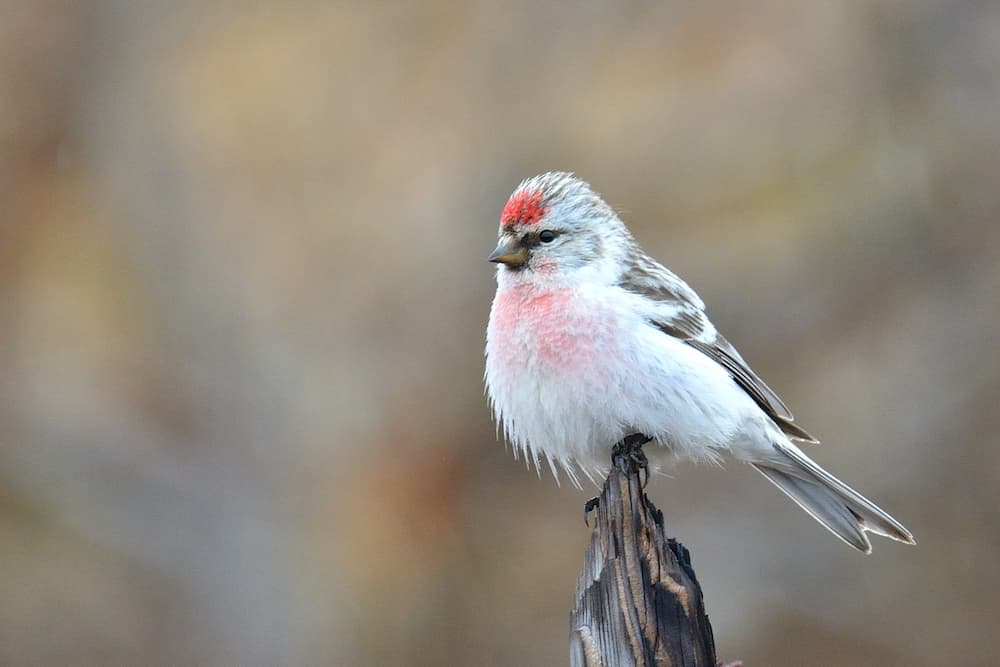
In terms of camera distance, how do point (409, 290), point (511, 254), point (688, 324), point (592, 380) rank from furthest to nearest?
point (409, 290) < point (688, 324) < point (511, 254) < point (592, 380)

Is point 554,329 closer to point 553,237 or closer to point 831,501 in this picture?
point 553,237

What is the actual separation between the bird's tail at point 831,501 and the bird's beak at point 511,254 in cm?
144

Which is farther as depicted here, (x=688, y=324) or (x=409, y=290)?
(x=409, y=290)

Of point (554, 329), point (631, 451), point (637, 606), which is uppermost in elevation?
point (554, 329)

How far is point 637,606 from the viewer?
3021 millimetres

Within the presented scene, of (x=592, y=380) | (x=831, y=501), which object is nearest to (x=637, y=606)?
(x=592, y=380)

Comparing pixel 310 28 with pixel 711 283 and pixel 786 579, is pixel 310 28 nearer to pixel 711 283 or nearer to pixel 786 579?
pixel 711 283

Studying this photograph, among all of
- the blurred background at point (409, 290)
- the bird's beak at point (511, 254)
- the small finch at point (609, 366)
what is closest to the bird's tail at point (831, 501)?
the small finch at point (609, 366)

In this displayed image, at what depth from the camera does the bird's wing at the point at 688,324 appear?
5.05 metres

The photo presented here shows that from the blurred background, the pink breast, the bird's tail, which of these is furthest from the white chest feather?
the blurred background

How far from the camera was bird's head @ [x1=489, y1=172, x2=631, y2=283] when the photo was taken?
16.2 ft

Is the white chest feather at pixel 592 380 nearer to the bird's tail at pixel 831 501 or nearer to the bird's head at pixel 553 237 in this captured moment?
the bird's head at pixel 553 237

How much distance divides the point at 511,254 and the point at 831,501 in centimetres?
179

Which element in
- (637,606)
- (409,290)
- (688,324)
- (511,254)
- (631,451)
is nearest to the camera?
(637,606)
